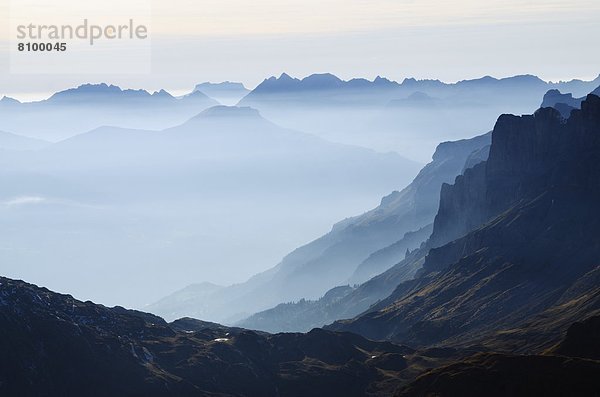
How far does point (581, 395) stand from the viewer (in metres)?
190

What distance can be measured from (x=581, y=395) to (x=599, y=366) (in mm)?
12238

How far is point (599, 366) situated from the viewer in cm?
19938

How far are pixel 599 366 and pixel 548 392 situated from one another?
13.3 meters

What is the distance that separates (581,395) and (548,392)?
9571mm

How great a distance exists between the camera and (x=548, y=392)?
199 meters
